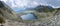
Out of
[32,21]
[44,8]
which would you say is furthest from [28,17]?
[44,8]

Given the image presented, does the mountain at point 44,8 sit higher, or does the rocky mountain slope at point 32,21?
the mountain at point 44,8

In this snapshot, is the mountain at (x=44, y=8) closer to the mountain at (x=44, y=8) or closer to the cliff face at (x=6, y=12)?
the mountain at (x=44, y=8)

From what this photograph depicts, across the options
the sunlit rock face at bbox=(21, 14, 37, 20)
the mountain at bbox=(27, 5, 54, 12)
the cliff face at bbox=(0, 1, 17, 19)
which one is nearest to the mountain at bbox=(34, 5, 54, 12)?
the mountain at bbox=(27, 5, 54, 12)

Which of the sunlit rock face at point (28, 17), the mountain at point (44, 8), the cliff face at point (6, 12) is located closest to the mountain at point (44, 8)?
the mountain at point (44, 8)

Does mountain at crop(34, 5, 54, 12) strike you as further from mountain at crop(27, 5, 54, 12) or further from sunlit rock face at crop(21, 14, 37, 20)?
sunlit rock face at crop(21, 14, 37, 20)

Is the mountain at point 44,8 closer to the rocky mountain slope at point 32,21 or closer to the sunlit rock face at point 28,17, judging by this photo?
the rocky mountain slope at point 32,21

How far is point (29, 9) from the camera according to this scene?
6.88ft

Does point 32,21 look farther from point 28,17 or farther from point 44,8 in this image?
point 44,8

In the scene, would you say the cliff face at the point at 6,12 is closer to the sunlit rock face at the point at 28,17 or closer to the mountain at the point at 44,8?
the sunlit rock face at the point at 28,17

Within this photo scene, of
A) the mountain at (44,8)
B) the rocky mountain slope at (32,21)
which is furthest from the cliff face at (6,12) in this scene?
the mountain at (44,8)

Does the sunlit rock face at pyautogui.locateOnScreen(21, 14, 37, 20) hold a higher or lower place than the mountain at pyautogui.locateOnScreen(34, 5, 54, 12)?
lower

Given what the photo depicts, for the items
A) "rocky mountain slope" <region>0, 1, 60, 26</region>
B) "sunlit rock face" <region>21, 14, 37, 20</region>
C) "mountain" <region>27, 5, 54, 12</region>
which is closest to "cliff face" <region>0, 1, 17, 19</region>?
"rocky mountain slope" <region>0, 1, 60, 26</region>

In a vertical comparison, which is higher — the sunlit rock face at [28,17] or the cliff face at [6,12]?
the cliff face at [6,12]

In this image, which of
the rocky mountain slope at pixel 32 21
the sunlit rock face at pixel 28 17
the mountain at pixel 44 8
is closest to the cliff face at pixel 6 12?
the rocky mountain slope at pixel 32 21
